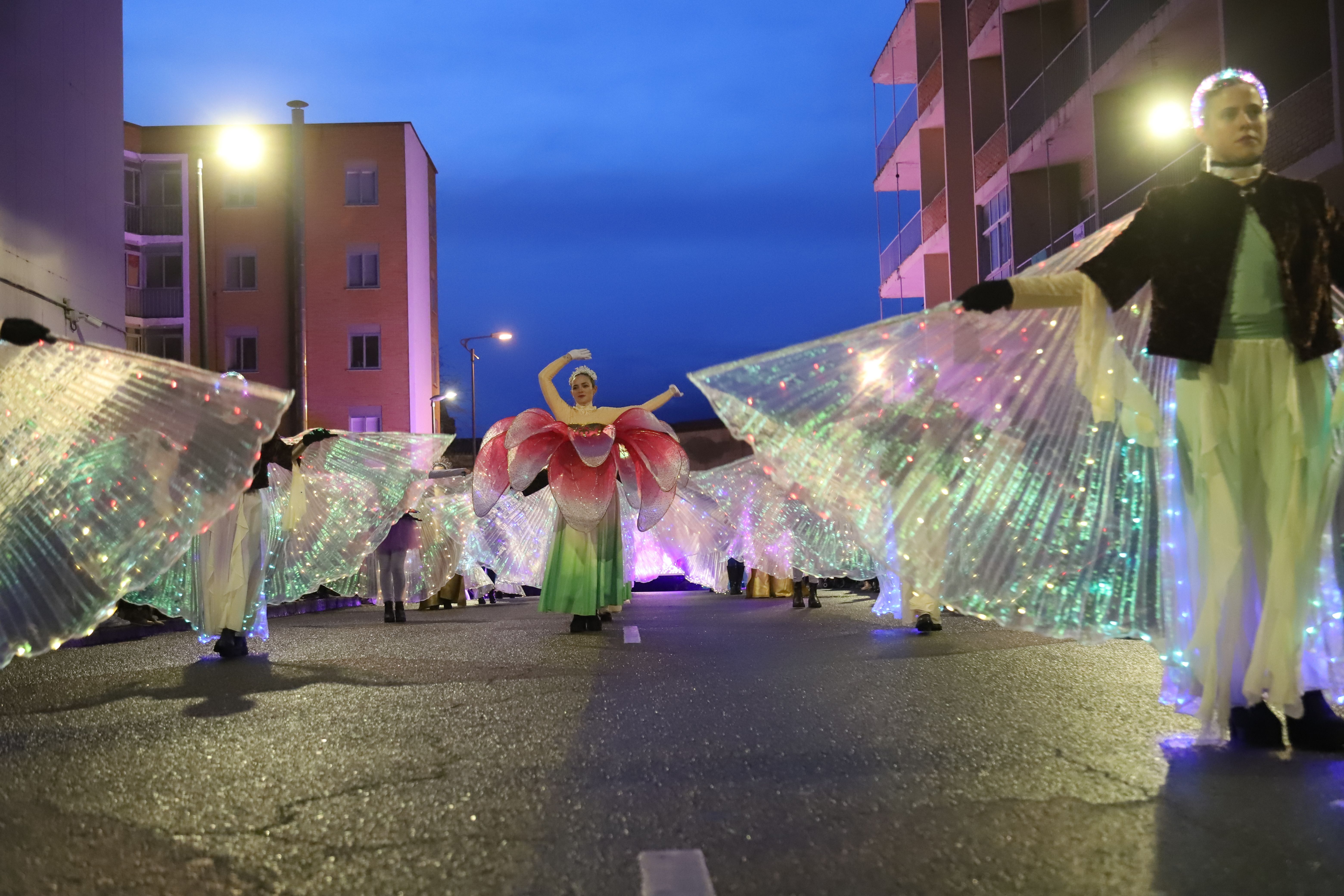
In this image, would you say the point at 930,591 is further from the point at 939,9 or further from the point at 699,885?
the point at 939,9

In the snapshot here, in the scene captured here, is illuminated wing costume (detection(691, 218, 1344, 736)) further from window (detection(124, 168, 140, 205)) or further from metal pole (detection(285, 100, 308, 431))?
window (detection(124, 168, 140, 205))

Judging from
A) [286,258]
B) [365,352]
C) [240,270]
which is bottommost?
[365,352]

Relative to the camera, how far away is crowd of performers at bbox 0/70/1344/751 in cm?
459

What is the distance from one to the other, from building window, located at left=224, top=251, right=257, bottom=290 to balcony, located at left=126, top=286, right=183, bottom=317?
1861mm

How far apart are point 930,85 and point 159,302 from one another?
25.3 meters

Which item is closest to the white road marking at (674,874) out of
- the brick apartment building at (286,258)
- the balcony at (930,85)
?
the balcony at (930,85)

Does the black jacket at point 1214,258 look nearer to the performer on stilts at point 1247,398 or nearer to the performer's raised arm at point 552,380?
the performer on stilts at point 1247,398

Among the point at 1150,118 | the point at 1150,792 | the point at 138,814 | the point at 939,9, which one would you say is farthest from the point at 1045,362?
the point at 939,9

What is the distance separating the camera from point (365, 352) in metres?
43.7

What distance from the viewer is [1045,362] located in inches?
227

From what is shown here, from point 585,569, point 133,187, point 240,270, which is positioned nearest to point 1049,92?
point 585,569

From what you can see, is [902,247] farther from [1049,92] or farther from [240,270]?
[240,270]

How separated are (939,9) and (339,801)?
31.8 meters

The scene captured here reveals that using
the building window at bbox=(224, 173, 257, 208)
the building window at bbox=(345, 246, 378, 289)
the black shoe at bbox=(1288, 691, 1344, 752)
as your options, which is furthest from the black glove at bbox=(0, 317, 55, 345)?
the building window at bbox=(224, 173, 257, 208)
